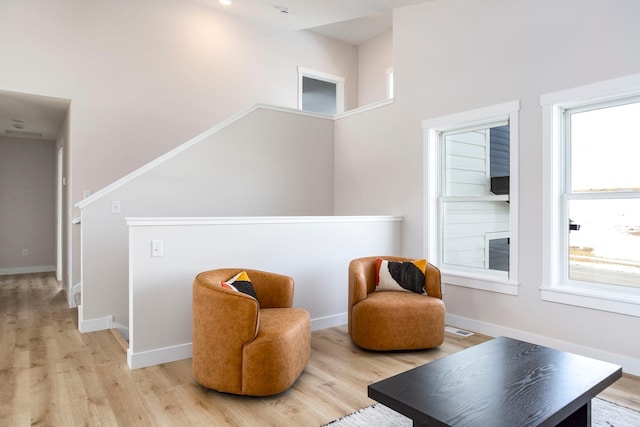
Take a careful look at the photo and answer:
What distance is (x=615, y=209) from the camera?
3.08 metres

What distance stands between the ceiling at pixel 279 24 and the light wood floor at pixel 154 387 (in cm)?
286

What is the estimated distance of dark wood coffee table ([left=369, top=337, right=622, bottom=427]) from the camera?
154 centimetres

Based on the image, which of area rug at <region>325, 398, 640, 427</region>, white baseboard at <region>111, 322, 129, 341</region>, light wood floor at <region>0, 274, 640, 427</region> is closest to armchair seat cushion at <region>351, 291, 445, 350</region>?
light wood floor at <region>0, 274, 640, 427</region>

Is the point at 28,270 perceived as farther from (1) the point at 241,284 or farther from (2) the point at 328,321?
(1) the point at 241,284

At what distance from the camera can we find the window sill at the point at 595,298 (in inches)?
113

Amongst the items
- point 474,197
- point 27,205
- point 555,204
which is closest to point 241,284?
point 474,197

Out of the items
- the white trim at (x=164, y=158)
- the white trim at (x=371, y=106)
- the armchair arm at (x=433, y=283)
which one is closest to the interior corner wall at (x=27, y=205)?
the white trim at (x=164, y=158)

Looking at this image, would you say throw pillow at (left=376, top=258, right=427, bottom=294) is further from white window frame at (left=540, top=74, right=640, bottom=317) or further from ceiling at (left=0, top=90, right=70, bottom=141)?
ceiling at (left=0, top=90, right=70, bottom=141)

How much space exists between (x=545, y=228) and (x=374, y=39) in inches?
204

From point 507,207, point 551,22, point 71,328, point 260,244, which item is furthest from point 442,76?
point 71,328

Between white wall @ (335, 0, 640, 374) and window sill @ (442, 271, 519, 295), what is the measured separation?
0.06 metres

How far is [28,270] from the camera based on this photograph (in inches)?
294

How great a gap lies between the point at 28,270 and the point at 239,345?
7.02 meters

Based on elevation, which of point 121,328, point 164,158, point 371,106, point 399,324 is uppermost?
point 371,106
